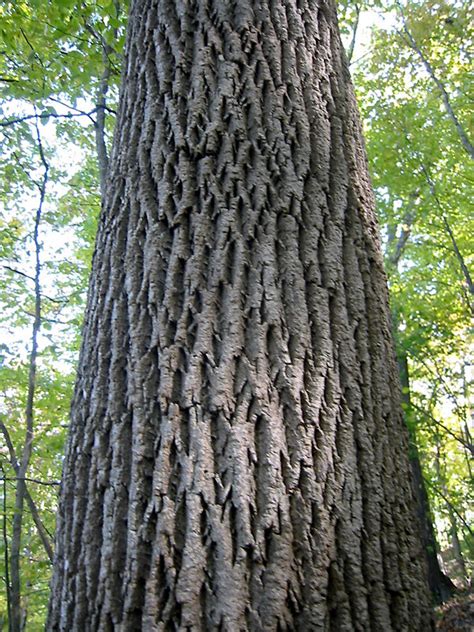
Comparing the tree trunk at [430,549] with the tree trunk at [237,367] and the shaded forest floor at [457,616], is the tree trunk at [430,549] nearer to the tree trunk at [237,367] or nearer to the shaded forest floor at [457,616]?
the shaded forest floor at [457,616]

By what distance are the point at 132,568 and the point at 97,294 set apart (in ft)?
2.81

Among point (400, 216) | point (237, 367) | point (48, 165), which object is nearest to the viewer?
point (237, 367)

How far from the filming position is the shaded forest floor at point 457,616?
18.8 feet

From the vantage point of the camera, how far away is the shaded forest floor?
572 centimetres

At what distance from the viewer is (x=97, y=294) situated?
173 centimetres

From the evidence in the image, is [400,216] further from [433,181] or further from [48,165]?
[48,165]

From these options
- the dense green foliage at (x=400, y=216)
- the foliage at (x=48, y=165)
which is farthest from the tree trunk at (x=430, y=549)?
the foliage at (x=48, y=165)

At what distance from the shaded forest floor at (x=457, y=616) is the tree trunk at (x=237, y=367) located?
5366 millimetres

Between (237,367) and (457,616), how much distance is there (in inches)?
260

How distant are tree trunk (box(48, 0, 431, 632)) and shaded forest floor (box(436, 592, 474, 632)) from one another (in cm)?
537

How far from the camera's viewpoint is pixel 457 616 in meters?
6.30

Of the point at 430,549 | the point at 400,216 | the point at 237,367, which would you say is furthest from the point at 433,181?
the point at 237,367

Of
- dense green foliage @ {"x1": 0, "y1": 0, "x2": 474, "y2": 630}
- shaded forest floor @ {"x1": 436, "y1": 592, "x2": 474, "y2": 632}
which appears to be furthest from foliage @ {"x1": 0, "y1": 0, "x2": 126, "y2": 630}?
shaded forest floor @ {"x1": 436, "y1": 592, "x2": 474, "y2": 632}

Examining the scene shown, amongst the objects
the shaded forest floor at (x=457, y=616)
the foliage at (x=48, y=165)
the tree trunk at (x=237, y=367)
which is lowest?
the shaded forest floor at (x=457, y=616)
